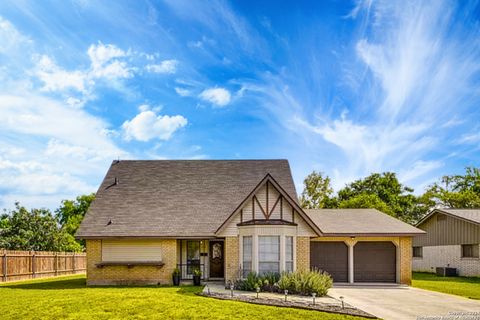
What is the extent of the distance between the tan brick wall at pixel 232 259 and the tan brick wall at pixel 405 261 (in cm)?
889

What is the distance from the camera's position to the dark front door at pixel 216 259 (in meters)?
23.9

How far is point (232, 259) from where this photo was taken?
2059cm

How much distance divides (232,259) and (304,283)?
4.17 metres

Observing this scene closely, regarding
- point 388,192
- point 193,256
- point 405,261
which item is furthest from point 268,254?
point 388,192

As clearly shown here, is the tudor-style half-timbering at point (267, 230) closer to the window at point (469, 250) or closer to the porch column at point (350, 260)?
the porch column at point (350, 260)

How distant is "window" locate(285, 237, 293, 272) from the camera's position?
1981 cm

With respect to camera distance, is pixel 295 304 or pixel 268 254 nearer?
pixel 295 304

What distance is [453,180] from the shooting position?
60.2 meters

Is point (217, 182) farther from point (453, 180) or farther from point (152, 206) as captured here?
Result: point (453, 180)

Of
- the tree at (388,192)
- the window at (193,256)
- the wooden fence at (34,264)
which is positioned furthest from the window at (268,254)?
the tree at (388,192)

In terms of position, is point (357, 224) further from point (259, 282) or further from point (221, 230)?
point (259, 282)

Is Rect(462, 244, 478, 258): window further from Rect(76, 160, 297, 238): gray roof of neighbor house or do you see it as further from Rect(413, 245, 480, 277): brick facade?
Rect(76, 160, 297, 238): gray roof of neighbor house

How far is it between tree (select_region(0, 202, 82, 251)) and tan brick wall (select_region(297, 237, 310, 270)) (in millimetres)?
23127

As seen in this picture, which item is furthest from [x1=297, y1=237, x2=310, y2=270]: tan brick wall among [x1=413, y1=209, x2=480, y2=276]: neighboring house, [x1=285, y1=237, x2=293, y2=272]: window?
[x1=413, y1=209, x2=480, y2=276]: neighboring house
